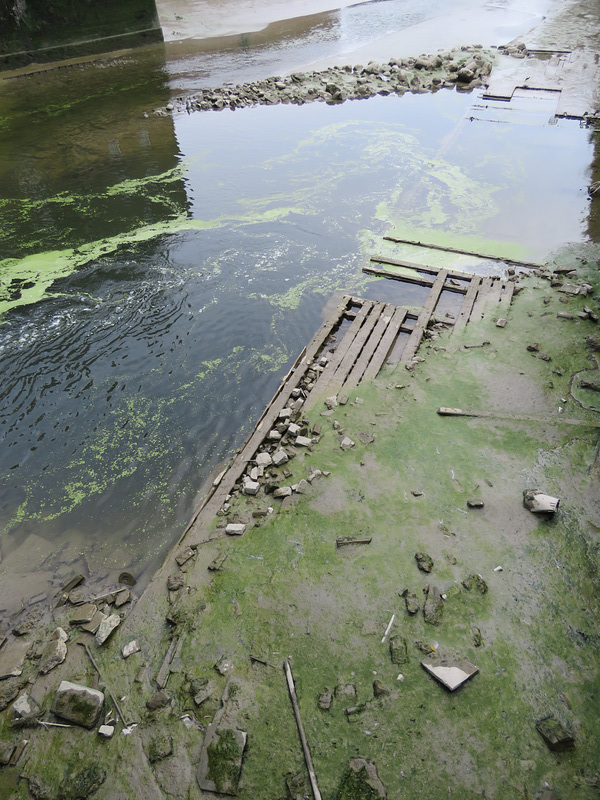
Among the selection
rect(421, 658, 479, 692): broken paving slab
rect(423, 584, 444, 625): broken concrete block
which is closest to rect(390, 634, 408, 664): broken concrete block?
rect(421, 658, 479, 692): broken paving slab

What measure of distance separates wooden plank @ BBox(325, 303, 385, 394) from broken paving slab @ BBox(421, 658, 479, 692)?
311 centimetres

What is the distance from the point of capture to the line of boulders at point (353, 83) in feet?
47.4

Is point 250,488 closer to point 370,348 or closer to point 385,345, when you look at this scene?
point 370,348

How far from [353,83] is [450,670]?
16.7 metres

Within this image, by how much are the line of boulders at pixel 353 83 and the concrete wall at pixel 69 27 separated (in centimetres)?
710

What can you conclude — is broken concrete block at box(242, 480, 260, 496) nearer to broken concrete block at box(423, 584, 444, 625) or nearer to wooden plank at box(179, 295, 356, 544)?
wooden plank at box(179, 295, 356, 544)

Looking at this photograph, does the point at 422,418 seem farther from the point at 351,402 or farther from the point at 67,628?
the point at 67,628

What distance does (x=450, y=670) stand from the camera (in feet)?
10.8

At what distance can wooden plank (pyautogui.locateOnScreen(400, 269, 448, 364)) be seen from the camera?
6.21 meters

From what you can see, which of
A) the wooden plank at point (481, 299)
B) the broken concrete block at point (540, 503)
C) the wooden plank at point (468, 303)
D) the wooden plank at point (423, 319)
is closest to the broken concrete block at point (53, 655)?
the broken concrete block at point (540, 503)

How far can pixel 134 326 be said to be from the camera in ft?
22.9

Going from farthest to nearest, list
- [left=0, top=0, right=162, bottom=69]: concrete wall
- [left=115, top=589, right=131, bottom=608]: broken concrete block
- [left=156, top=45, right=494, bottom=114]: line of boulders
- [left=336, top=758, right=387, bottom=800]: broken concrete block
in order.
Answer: [left=0, top=0, right=162, bottom=69]: concrete wall → [left=156, top=45, right=494, bottom=114]: line of boulders → [left=115, top=589, right=131, bottom=608]: broken concrete block → [left=336, top=758, right=387, bottom=800]: broken concrete block

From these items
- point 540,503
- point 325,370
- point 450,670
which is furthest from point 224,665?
point 325,370

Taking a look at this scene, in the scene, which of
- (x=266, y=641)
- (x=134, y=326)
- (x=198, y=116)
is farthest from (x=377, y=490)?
(x=198, y=116)
